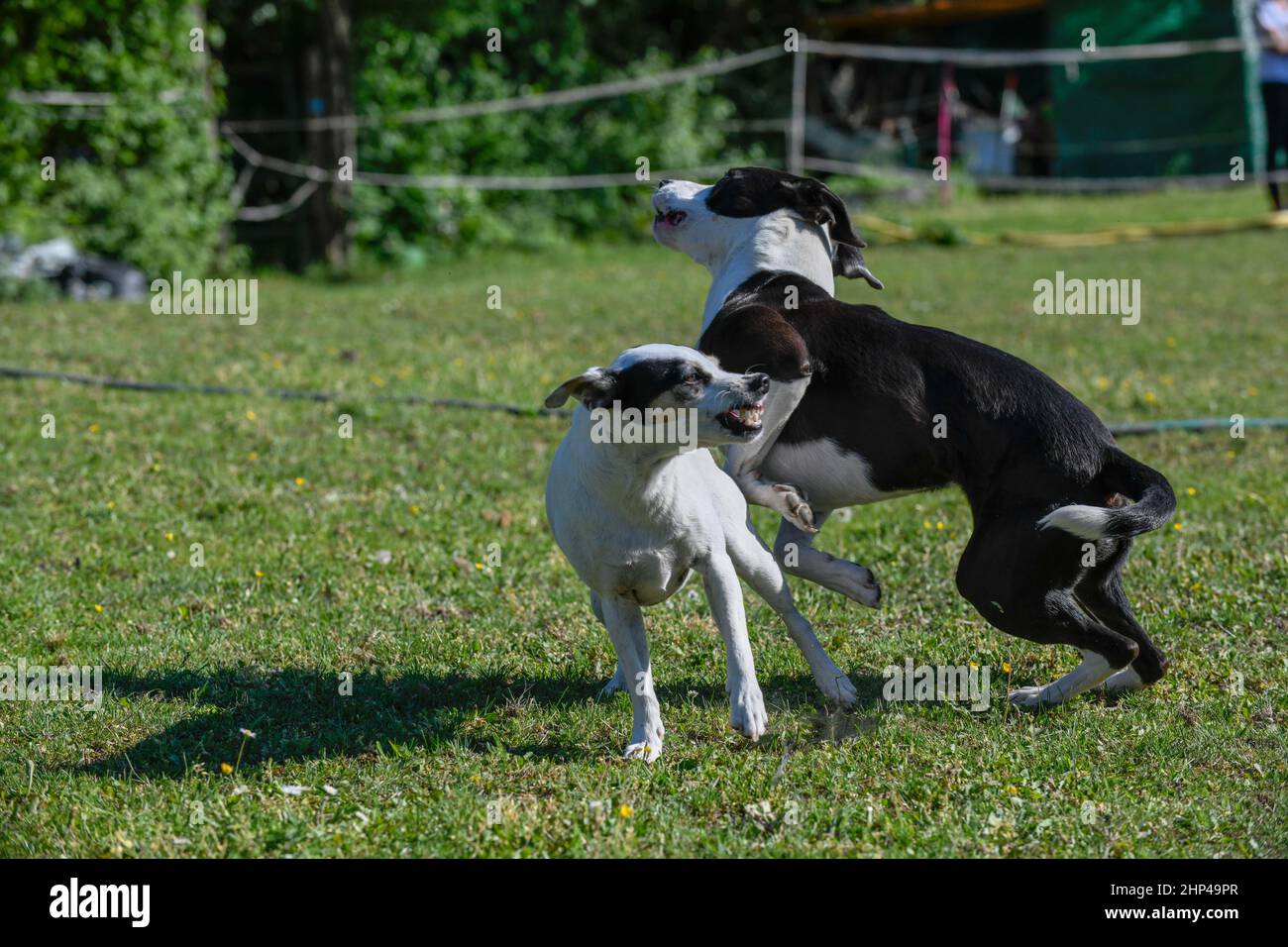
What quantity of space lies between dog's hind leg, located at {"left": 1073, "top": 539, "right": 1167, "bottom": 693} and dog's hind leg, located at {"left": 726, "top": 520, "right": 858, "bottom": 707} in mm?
797

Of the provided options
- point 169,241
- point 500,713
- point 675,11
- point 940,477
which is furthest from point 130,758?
point 675,11

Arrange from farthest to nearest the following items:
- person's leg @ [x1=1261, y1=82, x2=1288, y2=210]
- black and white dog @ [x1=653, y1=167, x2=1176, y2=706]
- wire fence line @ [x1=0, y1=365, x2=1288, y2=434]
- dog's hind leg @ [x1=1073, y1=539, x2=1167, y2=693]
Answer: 1. person's leg @ [x1=1261, y1=82, x2=1288, y2=210]
2. wire fence line @ [x1=0, y1=365, x2=1288, y2=434]
3. dog's hind leg @ [x1=1073, y1=539, x2=1167, y2=693]
4. black and white dog @ [x1=653, y1=167, x2=1176, y2=706]

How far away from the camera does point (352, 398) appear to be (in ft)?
28.2

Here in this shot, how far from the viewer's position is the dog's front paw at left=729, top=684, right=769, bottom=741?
3.96 metres

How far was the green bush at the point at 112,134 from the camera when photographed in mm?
12938

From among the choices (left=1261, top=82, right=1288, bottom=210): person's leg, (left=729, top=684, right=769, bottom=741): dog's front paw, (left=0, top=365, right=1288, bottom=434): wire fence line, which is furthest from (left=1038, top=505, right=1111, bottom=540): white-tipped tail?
(left=1261, top=82, right=1288, bottom=210): person's leg

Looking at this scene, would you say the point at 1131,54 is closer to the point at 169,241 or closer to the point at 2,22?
the point at 169,241

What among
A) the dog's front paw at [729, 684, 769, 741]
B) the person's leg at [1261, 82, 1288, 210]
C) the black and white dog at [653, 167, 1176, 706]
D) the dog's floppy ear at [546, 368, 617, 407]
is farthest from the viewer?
the person's leg at [1261, 82, 1288, 210]

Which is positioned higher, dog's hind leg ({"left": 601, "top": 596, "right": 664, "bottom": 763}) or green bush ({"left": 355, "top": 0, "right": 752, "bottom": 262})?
green bush ({"left": 355, "top": 0, "right": 752, "bottom": 262})

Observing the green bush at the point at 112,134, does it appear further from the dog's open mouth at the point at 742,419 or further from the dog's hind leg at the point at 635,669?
the dog's open mouth at the point at 742,419

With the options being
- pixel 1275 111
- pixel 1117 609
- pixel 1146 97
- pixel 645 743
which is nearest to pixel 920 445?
pixel 1117 609

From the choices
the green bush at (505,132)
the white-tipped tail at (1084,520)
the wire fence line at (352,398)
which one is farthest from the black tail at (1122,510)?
the green bush at (505,132)

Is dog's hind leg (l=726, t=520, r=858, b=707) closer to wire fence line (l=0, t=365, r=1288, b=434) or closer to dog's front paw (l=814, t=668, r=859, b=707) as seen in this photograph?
dog's front paw (l=814, t=668, r=859, b=707)

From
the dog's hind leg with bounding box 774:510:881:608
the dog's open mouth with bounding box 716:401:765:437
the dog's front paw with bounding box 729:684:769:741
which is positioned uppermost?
the dog's open mouth with bounding box 716:401:765:437
